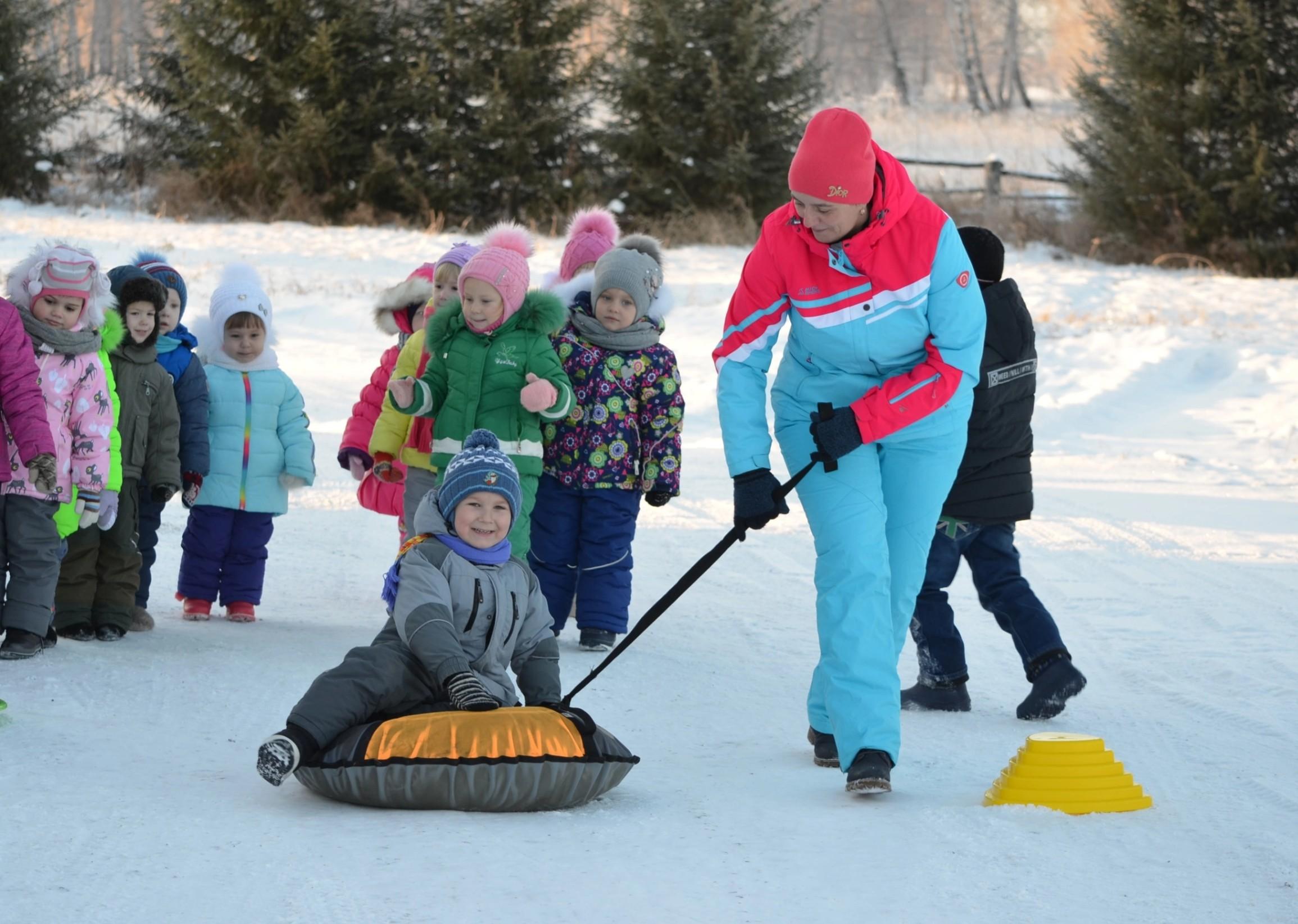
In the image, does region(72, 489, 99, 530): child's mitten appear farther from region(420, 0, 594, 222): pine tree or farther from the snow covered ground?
region(420, 0, 594, 222): pine tree

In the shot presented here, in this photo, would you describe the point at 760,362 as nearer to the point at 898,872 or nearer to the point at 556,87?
the point at 898,872

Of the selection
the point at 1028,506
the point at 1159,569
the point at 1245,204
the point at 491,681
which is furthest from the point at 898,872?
the point at 1245,204

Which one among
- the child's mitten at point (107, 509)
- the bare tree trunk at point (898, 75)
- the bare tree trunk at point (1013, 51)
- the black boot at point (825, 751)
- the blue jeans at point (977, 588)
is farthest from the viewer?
the bare tree trunk at point (898, 75)

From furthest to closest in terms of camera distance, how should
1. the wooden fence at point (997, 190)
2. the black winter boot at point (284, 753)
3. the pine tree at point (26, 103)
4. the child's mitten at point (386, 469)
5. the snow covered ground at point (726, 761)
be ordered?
the wooden fence at point (997, 190)
the pine tree at point (26, 103)
the child's mitten at point (386, 469)
the black winter boot at point (284, 753)
the snow covered ground at point (726, 761)

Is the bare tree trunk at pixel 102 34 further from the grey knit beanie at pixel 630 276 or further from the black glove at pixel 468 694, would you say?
the black glove at pixel 468 694

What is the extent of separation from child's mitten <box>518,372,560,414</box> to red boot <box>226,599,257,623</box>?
180 cm

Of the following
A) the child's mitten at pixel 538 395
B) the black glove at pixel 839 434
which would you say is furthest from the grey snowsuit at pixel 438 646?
the child's mitten at pixel 538 395

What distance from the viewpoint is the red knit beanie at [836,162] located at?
409 cm

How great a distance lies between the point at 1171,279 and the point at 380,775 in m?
18.7

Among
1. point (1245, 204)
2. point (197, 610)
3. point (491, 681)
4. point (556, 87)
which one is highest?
point (556, 87)

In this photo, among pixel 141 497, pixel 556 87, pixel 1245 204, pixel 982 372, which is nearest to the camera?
pixel 982 372

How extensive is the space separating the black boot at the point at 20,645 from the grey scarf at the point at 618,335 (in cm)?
252

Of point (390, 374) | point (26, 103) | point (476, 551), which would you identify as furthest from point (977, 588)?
point (26, 103)

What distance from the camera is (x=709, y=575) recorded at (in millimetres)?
8164
